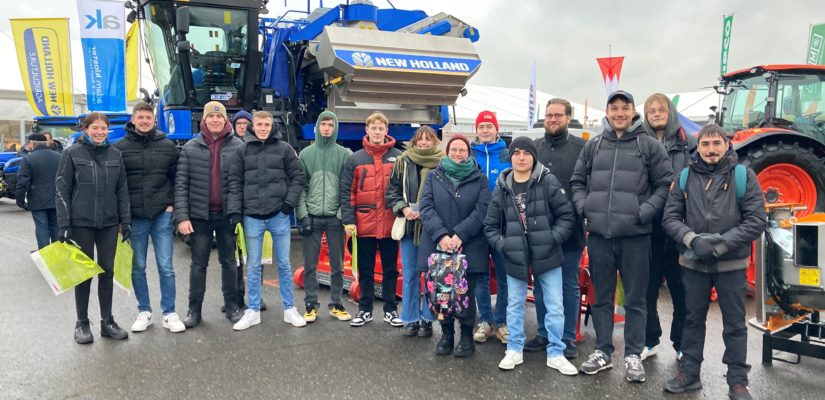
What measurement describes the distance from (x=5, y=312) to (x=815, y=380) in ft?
21.8

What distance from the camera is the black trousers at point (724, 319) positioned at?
3654mm

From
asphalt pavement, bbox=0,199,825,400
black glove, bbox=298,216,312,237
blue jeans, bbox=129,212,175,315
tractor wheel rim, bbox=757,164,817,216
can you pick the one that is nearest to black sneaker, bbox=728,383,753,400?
asphalt pavement, bbox=0,199,825,400

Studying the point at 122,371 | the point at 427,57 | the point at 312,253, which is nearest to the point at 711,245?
the point at 312,253

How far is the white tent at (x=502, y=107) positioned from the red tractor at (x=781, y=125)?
1770 cm

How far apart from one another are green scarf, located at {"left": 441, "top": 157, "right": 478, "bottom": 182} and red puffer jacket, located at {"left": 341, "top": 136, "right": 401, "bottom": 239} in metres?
0.76

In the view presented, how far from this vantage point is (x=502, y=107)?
112ft

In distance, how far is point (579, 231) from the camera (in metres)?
4.36

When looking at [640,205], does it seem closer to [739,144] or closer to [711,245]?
[711,245]

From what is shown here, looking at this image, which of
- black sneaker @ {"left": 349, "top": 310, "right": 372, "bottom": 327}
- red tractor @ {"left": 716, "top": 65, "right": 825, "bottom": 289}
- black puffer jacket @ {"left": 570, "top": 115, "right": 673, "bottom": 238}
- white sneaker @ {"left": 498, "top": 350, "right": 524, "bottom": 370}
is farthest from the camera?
red tractor @ {"left": 716, "top": 65, "right": 825, "bottom": 289}

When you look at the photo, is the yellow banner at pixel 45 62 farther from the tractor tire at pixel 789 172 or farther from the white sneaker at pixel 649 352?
the white sneaker at pixel 649 352

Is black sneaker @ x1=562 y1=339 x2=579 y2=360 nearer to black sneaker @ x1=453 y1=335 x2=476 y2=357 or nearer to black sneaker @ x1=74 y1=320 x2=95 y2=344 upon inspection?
black sneaker @ x1=453 y1=335 x2=476 y2=357

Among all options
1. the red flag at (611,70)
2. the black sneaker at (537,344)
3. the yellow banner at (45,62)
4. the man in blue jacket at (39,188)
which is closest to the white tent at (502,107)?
the red flag at (611,70)

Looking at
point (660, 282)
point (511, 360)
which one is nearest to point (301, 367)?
point (511, 360)

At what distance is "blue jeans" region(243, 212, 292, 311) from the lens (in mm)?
5121
